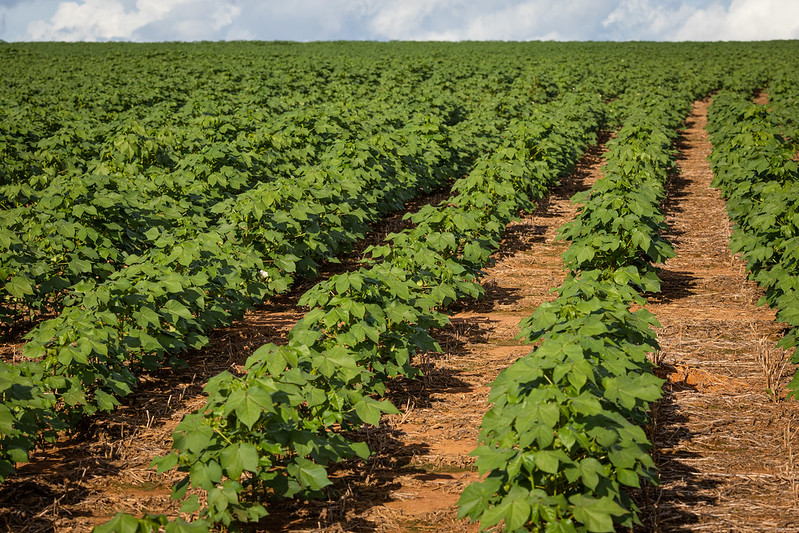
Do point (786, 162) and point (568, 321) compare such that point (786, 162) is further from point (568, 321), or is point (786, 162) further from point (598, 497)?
point (598, 497)

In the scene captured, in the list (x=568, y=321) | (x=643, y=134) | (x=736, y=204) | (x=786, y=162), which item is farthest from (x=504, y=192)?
(x=643, y=134)

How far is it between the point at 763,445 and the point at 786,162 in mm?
6009

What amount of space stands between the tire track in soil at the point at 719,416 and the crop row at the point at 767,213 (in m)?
0.28

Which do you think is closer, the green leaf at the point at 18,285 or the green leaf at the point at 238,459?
the green leaf at the point at 238,459

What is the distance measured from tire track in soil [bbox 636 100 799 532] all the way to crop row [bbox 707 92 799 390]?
276mm

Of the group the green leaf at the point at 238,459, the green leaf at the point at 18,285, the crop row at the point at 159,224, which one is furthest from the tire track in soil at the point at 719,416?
the green leaf at the point at 18,285

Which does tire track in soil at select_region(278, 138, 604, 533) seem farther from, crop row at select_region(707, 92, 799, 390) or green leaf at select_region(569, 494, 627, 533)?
crop row at select_region(707, 92, 799, 390)

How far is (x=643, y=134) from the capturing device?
13.1 metres

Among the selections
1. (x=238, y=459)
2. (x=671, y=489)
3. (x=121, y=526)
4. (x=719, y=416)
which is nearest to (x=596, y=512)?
(x=671, y=489)

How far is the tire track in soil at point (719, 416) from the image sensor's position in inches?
141

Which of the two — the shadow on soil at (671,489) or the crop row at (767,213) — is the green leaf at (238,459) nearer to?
the shadow on soil at (671,489)

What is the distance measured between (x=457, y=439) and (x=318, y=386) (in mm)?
1151

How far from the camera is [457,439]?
14.7 feet

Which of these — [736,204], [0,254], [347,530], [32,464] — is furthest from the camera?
[736,204]
